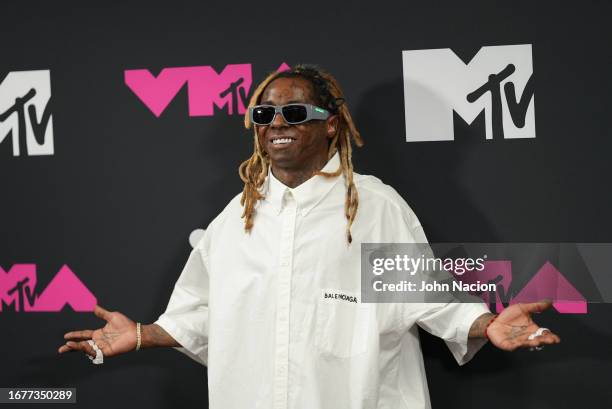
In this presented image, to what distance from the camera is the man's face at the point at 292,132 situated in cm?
223

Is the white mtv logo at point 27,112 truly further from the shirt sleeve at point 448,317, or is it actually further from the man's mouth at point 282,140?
the shirt sleeve at point 448,317

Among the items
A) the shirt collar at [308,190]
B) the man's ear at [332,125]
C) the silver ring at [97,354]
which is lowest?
the silver ring at [97,354]

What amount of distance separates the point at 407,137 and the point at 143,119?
98 cm

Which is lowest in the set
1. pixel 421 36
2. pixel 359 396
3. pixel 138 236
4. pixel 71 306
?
pixel 359 396

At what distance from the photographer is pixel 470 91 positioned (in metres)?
2.52

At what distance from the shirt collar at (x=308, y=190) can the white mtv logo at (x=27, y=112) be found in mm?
1049

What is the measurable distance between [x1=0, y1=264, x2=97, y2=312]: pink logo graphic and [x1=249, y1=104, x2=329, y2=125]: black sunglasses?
107cm

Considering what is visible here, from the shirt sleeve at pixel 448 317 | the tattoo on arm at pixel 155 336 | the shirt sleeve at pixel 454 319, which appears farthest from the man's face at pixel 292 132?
the tattoo on arm at pixel 155 336

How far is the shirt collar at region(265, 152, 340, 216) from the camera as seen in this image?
2258mm

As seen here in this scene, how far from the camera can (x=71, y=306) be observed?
2836mm

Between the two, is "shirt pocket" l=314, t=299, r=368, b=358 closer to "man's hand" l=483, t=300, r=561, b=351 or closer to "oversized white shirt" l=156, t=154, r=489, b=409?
"oversized white shirt" l=156, t=154, r=489, b=409

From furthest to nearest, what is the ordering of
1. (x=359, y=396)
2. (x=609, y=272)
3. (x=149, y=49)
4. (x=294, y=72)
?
(x=149, y=49) → (x=609, y=272) → (x=294, y=72) → (x=359, y=396)

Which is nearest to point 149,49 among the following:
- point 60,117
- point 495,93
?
point 60,117

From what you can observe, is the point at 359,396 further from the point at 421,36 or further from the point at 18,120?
the point at 18,120
